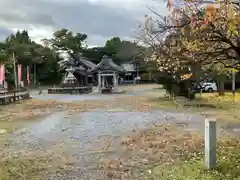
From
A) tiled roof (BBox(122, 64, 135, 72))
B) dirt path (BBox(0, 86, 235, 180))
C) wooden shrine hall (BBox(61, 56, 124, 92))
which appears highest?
tiled roof (BBox(122, 64, 135, 72))

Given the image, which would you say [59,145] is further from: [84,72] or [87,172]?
[84,72]

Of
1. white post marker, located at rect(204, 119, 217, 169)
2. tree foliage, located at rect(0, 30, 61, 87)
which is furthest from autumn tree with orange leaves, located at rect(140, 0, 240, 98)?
tree foliage, located at rect(0, 30, 61, 87)

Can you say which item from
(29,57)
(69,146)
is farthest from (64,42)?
(69,146)

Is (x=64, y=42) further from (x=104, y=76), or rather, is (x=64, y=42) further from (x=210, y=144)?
(x=210, y=144)

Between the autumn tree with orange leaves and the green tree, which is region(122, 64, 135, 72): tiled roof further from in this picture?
the autumn tree with orange leaves

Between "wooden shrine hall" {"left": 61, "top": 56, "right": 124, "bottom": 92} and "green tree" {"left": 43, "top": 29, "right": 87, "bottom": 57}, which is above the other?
"green tree" {"left": 43, "top": 29, "right": 87, "bottom": 57}

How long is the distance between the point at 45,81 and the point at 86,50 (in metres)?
13.1

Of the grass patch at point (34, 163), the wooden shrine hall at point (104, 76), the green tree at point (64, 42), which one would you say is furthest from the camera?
the green tree at point (64, 42)

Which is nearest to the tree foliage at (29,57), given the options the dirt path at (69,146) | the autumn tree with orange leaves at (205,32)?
the dirt path at (69,146)

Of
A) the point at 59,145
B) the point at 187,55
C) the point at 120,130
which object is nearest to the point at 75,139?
the point at 59,145

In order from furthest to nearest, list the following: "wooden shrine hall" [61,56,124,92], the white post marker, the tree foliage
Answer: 1. the tree foliage
2. "wooden shrine hall" [61,56,124,92]
3. the white post marker

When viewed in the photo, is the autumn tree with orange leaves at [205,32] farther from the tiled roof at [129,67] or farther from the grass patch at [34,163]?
the tiled roof at [129,67]

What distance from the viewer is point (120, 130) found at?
10.8 meters

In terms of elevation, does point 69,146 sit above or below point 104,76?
below
